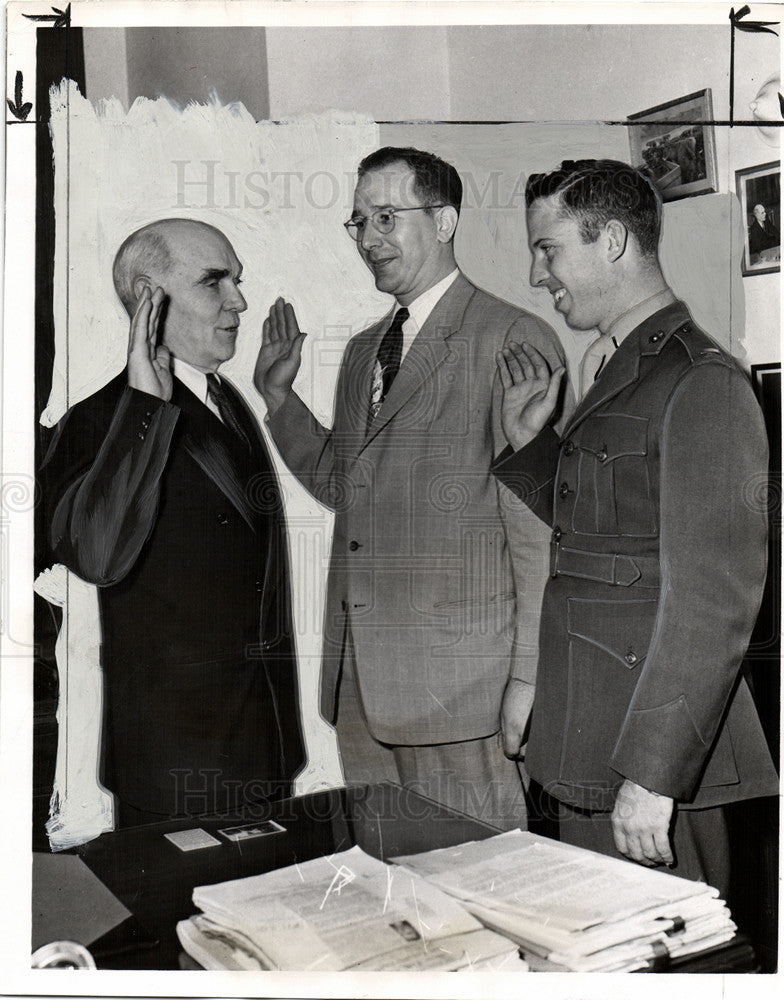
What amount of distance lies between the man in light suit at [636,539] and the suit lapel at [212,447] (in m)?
0.68

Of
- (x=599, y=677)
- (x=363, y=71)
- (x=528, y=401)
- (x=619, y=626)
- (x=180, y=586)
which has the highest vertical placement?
(x=363, y=71)

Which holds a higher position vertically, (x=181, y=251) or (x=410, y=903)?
(x=181, y=251)

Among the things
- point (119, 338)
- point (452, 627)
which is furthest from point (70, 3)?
point (452, 627)

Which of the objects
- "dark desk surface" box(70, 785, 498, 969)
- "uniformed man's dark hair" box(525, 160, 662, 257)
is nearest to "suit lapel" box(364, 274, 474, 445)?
"uniformed man's dark hair" box(525, 160, 662, 257)

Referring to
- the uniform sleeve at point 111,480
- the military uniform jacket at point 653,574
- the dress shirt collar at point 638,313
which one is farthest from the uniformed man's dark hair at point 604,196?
the uniform sleeve at point 111,480

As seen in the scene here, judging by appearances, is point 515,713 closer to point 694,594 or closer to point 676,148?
point 694,594

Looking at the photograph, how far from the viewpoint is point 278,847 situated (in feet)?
7.57

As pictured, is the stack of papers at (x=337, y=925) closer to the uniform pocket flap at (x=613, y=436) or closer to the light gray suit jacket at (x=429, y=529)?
the light gray suit jacket at (x=429, y=529)

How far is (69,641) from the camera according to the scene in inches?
92.4

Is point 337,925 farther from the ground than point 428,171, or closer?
closer

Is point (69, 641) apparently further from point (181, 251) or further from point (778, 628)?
point (778, 628)

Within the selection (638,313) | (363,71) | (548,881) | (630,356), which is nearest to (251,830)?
(548,881)

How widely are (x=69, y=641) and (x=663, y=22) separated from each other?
7.30ft

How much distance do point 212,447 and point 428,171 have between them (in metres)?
0.90
